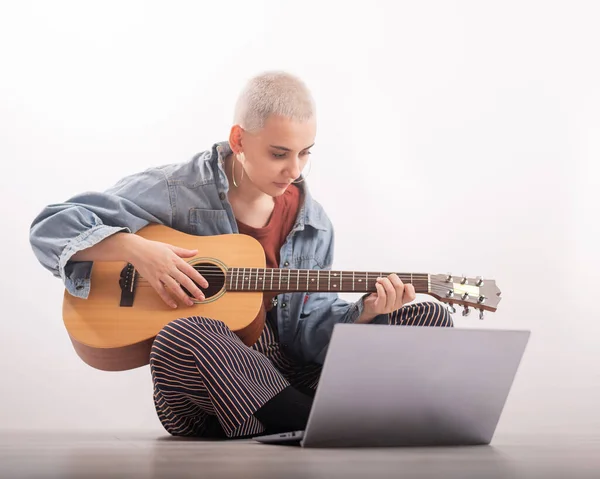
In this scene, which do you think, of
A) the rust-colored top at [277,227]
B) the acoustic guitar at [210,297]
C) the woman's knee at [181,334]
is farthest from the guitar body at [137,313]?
the woman's knee at [181,334]

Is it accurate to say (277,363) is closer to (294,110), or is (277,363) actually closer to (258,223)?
(258,223)

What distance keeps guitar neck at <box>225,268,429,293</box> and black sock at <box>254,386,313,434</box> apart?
35 cm

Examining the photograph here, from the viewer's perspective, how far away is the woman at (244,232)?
134 centimetres

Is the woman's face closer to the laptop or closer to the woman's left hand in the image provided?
the woman's left hand

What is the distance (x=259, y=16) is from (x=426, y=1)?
63 centimetres

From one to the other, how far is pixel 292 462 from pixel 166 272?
767 mm

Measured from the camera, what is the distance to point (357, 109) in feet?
8.83

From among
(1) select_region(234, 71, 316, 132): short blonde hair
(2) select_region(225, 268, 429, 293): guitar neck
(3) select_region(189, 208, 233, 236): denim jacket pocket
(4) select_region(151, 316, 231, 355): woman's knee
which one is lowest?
(4) select_region(151, 316, 231, 355): woman's knee

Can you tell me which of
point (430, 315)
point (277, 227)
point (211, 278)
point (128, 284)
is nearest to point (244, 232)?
point (277, 227)

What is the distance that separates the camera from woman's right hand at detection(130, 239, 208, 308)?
1.58 metres

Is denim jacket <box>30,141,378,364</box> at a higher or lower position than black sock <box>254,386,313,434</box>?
higher

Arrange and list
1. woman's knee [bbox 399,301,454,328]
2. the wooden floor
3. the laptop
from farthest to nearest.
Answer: woman's knee [bbox 399,301,454,328] < the laptop < the wooden floor

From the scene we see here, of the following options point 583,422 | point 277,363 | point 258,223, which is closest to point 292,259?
point 258,223

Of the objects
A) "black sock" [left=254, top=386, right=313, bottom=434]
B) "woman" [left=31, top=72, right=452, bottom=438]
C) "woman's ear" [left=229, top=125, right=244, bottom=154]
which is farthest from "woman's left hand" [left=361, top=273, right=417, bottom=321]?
"woman's ear" [left=229, top=125, right=244, bottom=154]
